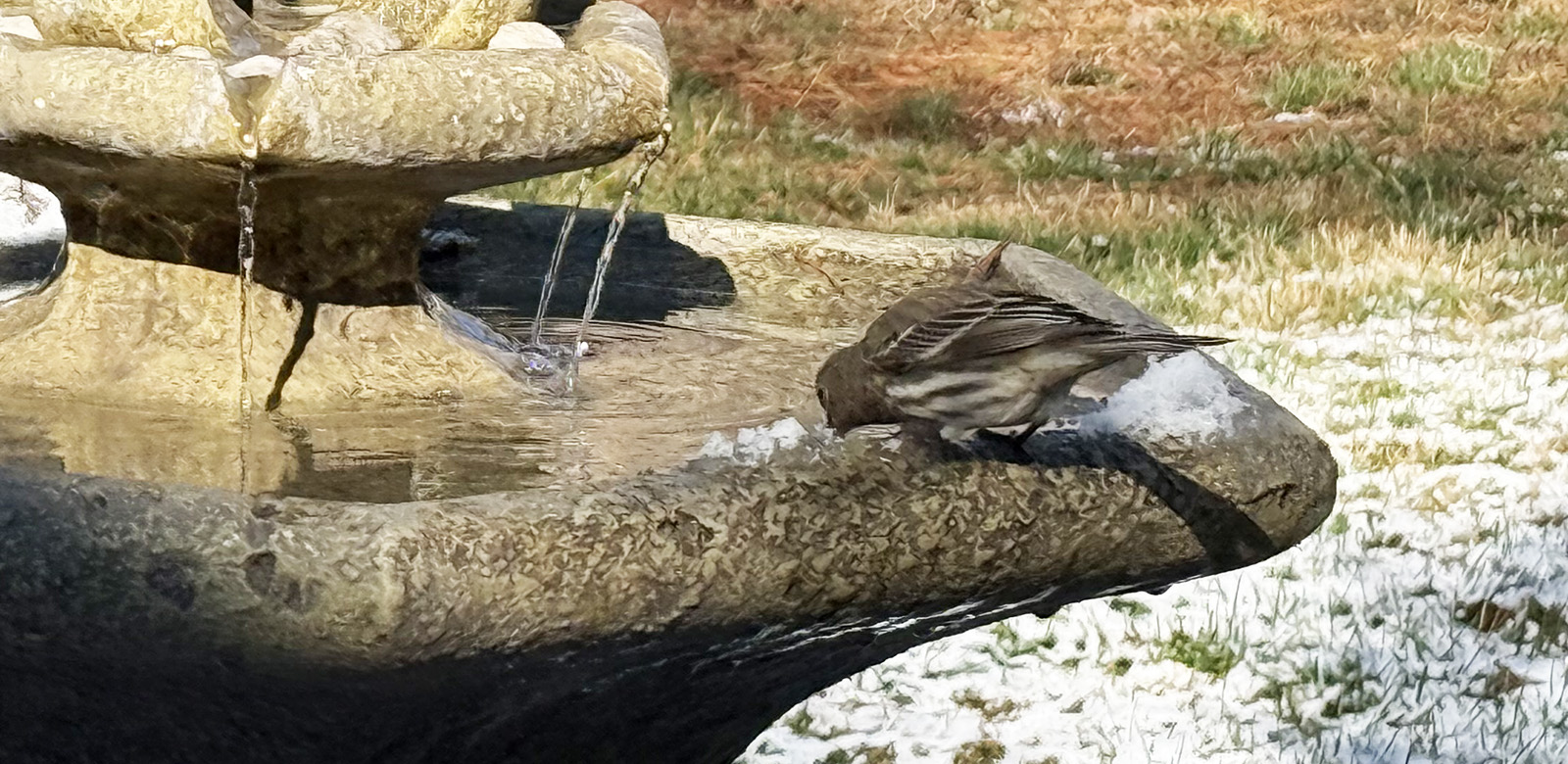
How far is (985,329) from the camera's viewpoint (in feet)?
6.55

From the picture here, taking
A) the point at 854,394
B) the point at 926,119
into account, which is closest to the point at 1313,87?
the point at 926,119

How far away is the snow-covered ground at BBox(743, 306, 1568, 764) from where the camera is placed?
12.0ft

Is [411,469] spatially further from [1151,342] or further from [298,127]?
[1151,342]

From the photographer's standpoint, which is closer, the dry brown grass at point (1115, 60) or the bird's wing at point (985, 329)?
the bird's wing at point (985, 329)

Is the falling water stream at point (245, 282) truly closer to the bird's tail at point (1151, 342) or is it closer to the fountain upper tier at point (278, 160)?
the fountain upper tier at point (278, 160)

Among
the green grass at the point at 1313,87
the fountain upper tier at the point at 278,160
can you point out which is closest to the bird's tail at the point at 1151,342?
the fountain upper tier at the point at 278,160

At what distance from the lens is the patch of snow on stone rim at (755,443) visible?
1.96 m

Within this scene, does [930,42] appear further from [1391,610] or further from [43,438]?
[43,438]

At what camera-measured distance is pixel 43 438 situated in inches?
89.1

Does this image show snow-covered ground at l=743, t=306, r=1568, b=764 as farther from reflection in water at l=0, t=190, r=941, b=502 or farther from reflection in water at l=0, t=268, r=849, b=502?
reflection in water at l=0, t=268, r=849, b=502

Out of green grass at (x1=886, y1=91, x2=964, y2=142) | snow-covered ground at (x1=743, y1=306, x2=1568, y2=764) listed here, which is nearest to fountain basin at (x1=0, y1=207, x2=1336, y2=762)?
snow-covered ground at (x1=743, y1=306, x2=1568, y2=764)

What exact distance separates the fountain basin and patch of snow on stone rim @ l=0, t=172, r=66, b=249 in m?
1.37

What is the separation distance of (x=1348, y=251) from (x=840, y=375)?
13.8 feet

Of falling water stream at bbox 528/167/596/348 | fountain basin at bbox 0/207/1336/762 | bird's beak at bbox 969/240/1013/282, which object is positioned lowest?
falling water stream at bbox 528/167/596/348
